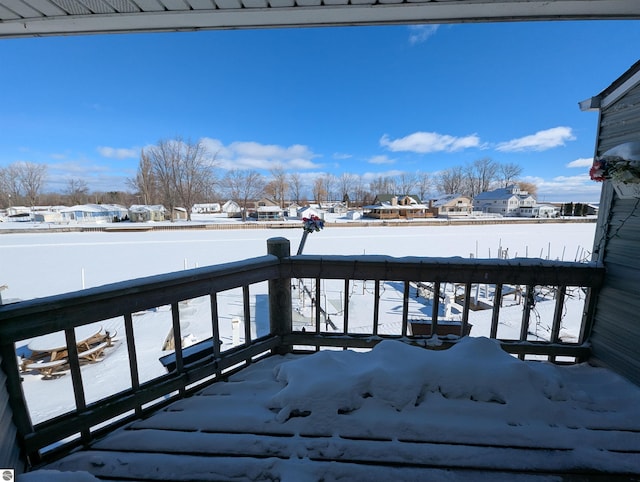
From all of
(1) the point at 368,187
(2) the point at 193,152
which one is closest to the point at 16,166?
(2) the point at 193,152

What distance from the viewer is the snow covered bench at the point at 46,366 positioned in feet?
14.9

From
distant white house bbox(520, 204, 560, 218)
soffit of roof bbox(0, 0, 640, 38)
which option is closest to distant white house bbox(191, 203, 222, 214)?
distant white house bbox(520, 204, 560, 218)

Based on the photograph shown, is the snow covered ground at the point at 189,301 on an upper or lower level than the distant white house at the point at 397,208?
lower

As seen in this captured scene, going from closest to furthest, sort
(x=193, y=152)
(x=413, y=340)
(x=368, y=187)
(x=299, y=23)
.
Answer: (x=299, y=23) < (x=413, y=340) < (x=193, y=152) < (x=368, y=187)

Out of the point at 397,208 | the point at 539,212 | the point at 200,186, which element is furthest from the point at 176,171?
the point at 539,212

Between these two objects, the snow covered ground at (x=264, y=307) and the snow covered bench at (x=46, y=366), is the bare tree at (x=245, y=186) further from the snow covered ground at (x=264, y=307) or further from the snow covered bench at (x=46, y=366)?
the snow covered bench at (x=46, y=366)

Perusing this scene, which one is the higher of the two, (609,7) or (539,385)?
(609,7)

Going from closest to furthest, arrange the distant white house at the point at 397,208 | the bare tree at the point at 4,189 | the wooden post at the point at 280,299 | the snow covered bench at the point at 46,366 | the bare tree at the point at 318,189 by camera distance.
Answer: the wooden post at the point at 280,299, the snow covered bench at the point at 46,366, the distant white house at the point at 397,208, the bare tree at the point at 4,189, the bare tree at the point at 318,189

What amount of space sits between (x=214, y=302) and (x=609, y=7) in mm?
2654

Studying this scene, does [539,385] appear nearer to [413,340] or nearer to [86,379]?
[413,340]

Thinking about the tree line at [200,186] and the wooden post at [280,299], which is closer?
the wooden post at [280,299]

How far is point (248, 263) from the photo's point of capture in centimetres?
177

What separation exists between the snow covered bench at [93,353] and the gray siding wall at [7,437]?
4.80 meters

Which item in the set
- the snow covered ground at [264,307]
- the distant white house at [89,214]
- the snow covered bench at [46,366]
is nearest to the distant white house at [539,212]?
the snow covered ground at [264,307]
